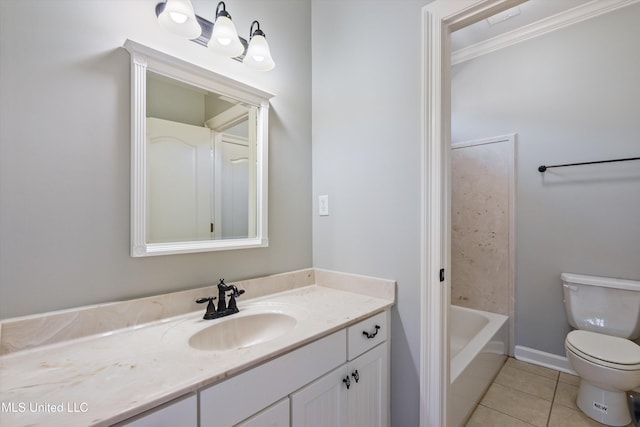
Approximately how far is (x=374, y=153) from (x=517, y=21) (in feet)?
6.36

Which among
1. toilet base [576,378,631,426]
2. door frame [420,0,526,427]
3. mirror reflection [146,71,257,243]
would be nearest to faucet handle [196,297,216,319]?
mirror reflection [146,71,257,243]

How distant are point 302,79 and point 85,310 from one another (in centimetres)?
146

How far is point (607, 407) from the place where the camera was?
1576 millimetres

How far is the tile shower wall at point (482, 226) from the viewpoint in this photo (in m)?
2.38

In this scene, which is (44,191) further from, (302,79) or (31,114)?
(302,79)

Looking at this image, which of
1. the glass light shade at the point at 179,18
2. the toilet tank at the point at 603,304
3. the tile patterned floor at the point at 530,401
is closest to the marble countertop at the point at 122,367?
the glass light shade at the point at 179,18

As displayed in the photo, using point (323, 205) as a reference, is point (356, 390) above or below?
below

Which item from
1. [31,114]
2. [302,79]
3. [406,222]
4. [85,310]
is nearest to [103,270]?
[85,310]

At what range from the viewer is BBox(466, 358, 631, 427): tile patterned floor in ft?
5.34

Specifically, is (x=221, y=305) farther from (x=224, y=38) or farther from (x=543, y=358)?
(x=543, y=358)

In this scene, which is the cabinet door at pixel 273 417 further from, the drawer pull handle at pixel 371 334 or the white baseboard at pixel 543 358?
the white baseboard at pixel 543 358

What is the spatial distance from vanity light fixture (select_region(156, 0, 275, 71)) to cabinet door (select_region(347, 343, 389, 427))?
53.2 inches

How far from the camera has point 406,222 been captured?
127 centimetres

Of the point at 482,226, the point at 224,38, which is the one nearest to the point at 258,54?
the point at 224,38
